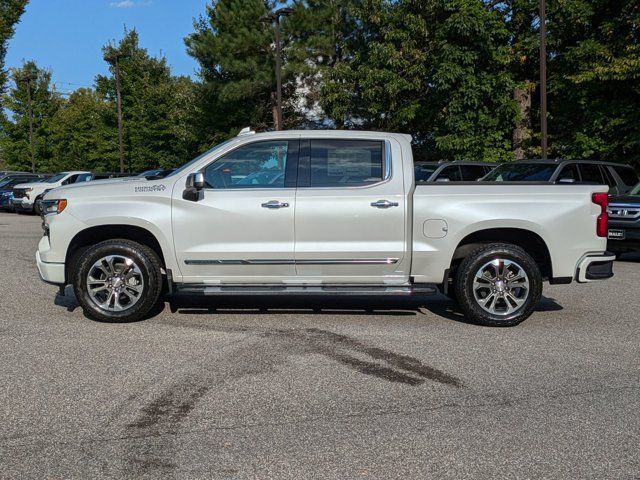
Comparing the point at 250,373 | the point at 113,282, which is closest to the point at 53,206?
the point at 113,282

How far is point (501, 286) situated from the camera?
23.4 feet

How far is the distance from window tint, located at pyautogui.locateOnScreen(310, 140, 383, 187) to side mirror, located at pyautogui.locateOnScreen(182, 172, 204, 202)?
1162 millimetres

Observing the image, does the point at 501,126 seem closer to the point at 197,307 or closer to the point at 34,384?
the point at 197,307

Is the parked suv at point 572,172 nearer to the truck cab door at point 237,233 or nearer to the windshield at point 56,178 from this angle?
the truck cab door at point 237,233

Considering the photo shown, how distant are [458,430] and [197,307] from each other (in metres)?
4.53

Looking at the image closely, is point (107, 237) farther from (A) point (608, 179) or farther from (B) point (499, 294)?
(A) point (608, 179)

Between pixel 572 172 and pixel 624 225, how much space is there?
2326 mm

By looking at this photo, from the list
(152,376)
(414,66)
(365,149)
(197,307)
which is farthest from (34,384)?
(414,66)

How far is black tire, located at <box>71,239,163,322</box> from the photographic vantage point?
23.5 feet

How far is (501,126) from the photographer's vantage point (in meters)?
27.0

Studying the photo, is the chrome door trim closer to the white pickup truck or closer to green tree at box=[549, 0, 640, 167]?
the white pickup truck

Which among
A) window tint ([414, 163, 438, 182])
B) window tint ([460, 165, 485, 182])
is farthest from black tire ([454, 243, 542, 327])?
window tint ([460, 165, 485, 182])

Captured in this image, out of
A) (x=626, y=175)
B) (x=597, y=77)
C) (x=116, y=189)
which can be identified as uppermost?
(x=597, y=77)

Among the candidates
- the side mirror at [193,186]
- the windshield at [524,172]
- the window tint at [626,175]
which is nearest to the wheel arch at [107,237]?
the side mirror at [193,186]
